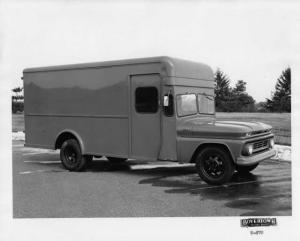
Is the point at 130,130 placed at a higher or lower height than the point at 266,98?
lower

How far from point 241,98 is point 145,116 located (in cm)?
278

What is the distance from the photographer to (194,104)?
31.7 ft

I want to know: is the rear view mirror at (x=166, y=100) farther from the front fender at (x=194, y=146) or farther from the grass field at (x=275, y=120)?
the grass field at (x=275, y=120)

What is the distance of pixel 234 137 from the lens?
8.59 m

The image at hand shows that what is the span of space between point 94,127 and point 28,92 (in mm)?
2255

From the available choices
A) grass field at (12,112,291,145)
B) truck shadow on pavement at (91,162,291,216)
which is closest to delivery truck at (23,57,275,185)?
truck shadow on pavement at (91,162,291,216)

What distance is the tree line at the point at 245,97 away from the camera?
868cm

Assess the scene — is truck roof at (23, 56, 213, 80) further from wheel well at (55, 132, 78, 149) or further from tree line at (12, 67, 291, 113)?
wheel well at (55, 132, 78, 149)

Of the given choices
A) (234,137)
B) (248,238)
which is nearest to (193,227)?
(248,238)

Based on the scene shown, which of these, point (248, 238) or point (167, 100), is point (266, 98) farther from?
point (248, 238)

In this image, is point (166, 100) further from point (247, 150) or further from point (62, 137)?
point (62, 137)

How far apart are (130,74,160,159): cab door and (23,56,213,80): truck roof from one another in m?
0.30

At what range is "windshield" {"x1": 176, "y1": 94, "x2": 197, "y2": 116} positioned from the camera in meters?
9.26

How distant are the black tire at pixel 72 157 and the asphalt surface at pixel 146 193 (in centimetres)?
20
